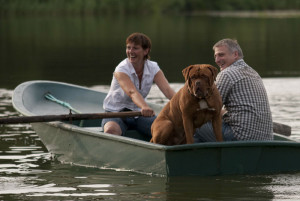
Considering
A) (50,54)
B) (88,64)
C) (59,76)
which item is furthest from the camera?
(50,54)

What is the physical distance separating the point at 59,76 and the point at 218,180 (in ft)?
35.8

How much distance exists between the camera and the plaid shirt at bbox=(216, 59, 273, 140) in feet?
25.5

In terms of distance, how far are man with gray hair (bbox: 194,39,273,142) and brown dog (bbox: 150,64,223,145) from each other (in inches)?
11.2

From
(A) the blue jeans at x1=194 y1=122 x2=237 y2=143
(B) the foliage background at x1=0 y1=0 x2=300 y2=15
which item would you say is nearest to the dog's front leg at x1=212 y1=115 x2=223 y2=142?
(A) the blue jeans at x1=194 y1=122 x2=237 y2=143

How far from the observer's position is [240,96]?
778 centimetres

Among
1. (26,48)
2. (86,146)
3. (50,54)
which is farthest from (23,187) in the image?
(26,48)

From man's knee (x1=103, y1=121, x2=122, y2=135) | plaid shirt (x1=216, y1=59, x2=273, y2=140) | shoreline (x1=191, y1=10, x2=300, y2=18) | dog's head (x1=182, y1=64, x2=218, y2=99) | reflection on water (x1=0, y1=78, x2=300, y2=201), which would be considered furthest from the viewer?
shoreline (x1=191, y1=10, x2=300, y2=18)

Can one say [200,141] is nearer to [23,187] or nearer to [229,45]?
[229,45]

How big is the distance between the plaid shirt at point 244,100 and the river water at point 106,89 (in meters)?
0.47

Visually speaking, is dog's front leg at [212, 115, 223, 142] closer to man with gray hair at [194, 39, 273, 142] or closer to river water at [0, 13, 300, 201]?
man with gray hair at [194, 39, 273, 142]

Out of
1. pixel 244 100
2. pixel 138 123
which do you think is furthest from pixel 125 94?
pixel 244 100

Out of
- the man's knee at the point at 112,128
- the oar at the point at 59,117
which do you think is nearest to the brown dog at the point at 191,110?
the oar at the point at 59,117

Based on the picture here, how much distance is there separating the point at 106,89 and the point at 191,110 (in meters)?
8.26

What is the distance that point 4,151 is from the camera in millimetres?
9773
